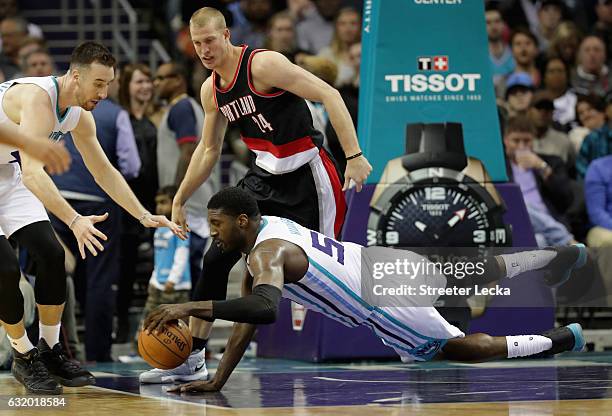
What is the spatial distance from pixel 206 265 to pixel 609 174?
15.8 feet

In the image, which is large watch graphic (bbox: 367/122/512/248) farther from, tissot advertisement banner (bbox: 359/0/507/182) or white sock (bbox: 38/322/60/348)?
white sock (bbox: 38/322/60/348)

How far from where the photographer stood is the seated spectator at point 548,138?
11820 millimetres

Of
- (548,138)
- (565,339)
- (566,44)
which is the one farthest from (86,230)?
(566,44)

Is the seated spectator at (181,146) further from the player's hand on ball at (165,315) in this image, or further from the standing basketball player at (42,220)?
the player's hand on ball at (165,315)

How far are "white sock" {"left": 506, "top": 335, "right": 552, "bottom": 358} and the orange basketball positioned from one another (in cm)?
188

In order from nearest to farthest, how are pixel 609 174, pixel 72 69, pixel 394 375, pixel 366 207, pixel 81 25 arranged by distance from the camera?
A: pixel 72 69 < pixel 394 375 < pixel 366 207 < pixel 609 174 < pixel 81 25

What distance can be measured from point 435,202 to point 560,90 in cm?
468

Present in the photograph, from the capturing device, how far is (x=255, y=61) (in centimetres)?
736

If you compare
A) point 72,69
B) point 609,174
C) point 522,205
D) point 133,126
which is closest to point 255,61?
point 72,69

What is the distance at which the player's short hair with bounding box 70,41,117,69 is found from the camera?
7.10m

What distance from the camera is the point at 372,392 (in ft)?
22.2

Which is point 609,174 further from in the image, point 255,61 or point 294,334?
point 255,61

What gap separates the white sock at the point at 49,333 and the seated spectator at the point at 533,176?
16.6ft

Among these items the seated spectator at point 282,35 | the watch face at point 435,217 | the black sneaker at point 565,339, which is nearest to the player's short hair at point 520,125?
the watch face at point 435,217
